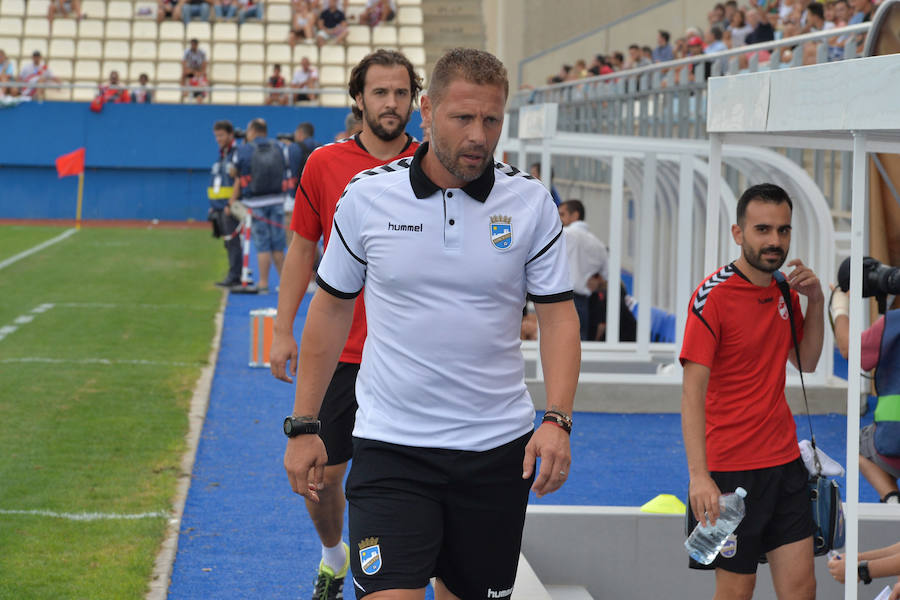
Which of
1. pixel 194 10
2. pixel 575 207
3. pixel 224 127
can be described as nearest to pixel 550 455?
pixel 575 207

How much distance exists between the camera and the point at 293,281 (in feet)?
16.6

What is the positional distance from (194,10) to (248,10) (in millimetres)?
1630

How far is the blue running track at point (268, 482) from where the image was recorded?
599 centimetres

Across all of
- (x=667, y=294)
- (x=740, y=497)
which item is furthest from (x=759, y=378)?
(x=667, y=294)

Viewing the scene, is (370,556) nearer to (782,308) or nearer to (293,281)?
(293,281)

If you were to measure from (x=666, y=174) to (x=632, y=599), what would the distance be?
8512 mm

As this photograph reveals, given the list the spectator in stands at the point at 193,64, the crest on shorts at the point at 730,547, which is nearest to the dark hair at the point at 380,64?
the crest on shorts at the point at 730,547

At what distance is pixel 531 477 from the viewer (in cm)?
353

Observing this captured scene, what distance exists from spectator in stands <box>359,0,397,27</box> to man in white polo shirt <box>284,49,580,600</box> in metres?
37.1

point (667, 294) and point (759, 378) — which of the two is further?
point (667, 294)

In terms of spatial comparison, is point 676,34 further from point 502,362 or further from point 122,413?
point 502,362

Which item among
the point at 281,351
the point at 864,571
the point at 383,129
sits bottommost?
the point at 864,571

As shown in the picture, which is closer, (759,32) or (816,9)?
(816,9)

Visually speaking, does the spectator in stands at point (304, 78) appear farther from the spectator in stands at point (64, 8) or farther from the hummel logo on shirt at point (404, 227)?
the hummel logo on shirt at point (404, 227)
